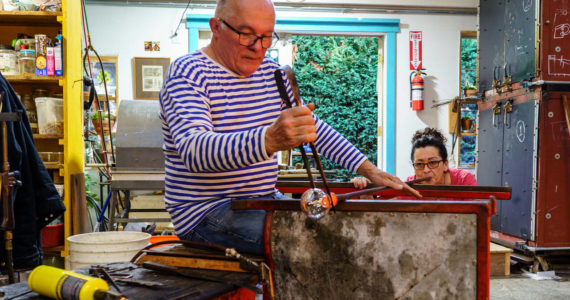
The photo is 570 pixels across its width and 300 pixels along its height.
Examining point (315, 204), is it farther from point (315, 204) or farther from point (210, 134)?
point (210, 134)

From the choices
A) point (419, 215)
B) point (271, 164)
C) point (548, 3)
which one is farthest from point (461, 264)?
point (548, 3)

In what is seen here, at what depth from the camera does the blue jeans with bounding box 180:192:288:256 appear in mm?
1378

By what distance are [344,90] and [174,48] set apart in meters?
4.79

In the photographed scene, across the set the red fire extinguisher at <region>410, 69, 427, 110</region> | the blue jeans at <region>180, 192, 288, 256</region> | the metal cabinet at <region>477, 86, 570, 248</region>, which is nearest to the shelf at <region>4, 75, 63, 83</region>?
the blue jeans at <region>180, 192, 288, 256</region>

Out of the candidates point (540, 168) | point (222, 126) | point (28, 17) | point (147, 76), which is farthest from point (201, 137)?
point (147, 76)

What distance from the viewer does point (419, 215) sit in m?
1.27

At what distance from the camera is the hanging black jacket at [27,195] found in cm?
264

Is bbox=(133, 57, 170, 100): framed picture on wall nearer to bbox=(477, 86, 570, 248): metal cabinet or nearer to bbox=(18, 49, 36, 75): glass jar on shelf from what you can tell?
bbox=(18, 49, 36, 75): glass jar on shelf

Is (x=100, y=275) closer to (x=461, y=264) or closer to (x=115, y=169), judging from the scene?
(x=461, y=264)

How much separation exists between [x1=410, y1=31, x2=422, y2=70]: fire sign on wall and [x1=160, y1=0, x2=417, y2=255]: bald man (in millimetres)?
5817

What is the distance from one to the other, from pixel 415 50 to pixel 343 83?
3510mm

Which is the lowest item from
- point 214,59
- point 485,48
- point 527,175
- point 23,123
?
point 527,175

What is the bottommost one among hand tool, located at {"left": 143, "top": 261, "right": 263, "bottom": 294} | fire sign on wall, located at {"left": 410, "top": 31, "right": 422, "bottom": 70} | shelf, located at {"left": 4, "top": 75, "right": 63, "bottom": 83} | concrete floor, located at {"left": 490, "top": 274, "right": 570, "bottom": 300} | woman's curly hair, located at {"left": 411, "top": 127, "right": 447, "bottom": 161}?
concrete floor, located at {"left": 490, "top": 274, "right": 570, "bottom": 300}

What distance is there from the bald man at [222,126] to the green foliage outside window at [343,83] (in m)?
8.77
